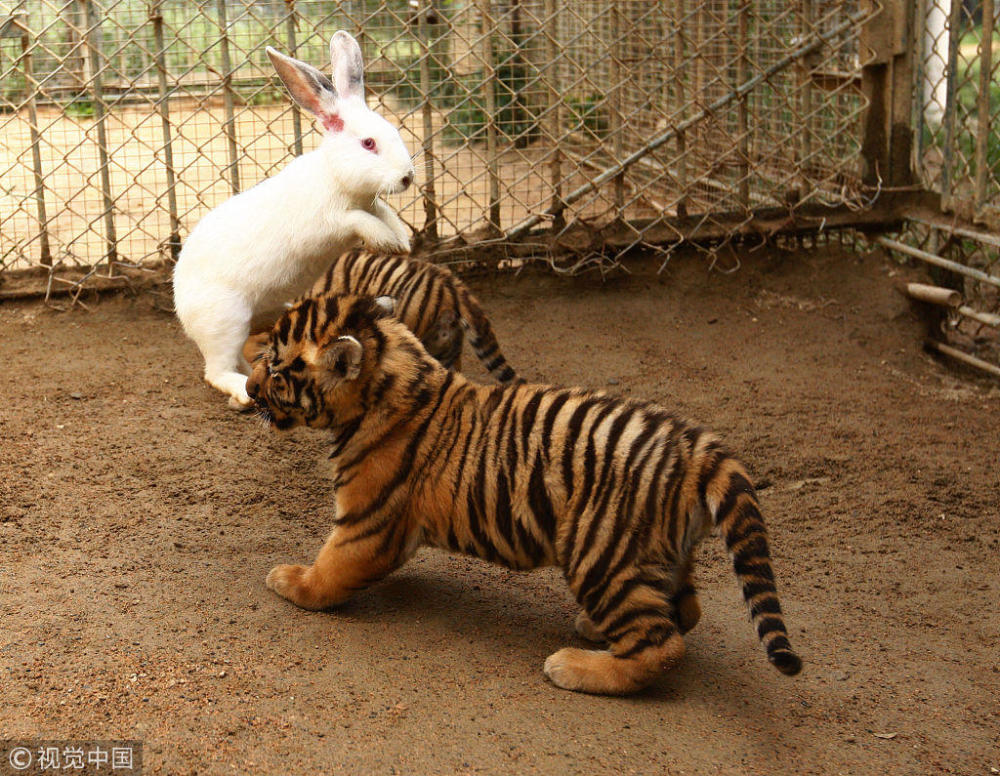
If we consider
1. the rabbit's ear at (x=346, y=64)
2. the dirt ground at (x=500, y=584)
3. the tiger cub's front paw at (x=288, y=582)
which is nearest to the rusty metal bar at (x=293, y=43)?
the rabbit's ear at (x=346, y=64)

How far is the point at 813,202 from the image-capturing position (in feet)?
23.0

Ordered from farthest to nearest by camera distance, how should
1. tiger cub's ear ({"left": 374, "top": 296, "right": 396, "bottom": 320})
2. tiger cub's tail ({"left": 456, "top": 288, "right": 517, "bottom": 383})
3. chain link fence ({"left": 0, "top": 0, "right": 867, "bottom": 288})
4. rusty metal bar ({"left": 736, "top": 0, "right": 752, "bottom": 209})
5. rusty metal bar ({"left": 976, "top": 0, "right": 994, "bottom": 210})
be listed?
1. rusty metal bar ({"left": 736, "top": 0, "right": 752, "bottom": 209})
2. chain link fence ({"left": 0, "top": 0, "right": 867, "bottom": 288})
3. rusty metal bar ({"left": 976, "top": 0, "right": 994, "bottom": 210})
4. tiger cub's tail ({"left": 456, "top": 288, "right": 517, "bottom": 383})
5. tiger cub's ear ({"left": 374, "top": 296, "right": 396, "bottom": 320})

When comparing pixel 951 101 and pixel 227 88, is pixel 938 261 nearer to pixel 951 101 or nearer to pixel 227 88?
pixel 951 101

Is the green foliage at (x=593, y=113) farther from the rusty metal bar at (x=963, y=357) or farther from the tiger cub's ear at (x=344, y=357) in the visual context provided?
the tiger cub's ear at (x=344, y=357)

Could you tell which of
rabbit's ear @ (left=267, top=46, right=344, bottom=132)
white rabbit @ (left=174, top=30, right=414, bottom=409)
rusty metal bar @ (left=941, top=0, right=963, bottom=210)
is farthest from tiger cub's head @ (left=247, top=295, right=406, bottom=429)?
rusty metal bar @ (left=941, top=0, right=963, bottom=210)

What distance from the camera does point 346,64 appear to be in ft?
17.8

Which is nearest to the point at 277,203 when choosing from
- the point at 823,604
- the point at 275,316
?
the point at 275,316

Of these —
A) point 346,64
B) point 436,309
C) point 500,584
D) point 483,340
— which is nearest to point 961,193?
point 483,340

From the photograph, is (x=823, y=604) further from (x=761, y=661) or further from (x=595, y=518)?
(x=595, y=518)

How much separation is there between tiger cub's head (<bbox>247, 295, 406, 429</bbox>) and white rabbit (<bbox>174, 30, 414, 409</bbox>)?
1.53m

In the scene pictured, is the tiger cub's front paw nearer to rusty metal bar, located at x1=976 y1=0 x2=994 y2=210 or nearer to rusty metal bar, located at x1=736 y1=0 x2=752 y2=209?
rusty metal bar, located at x1=736 y1=0 x2=752 y2=209

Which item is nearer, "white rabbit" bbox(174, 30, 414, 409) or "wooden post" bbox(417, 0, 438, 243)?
"white rabbit" bbox(174, 30, 414, 409)

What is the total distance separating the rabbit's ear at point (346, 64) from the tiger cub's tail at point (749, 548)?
3.06 metres

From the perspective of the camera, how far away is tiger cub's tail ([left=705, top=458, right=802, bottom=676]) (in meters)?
3.04
